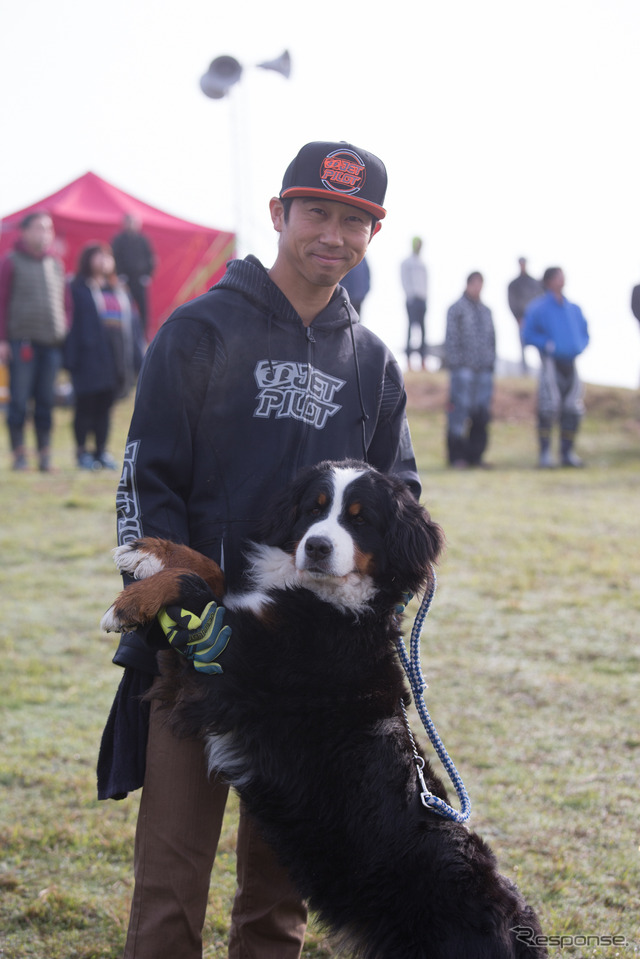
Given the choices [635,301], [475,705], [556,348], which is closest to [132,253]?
[556,348]

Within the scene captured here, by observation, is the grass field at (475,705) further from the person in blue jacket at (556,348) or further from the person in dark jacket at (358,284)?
the person in blue jacket at (556,348)

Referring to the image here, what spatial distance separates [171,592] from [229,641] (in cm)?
22

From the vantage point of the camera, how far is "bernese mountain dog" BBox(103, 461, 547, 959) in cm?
216

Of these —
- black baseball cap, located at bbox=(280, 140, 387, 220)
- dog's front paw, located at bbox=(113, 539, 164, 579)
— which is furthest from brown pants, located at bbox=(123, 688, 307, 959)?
black baseball cap, located at bbox=(280, 140, 387, 220)

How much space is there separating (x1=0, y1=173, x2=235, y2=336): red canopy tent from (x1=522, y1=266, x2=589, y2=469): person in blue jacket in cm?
683

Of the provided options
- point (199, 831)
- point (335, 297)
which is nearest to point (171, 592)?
point (199, 831)

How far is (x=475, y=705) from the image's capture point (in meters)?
5.01

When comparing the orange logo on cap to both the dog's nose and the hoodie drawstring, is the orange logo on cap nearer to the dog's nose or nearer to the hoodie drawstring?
the hoodie drawstring

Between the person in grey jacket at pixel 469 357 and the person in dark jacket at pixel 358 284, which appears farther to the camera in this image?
the person in grey jacket at pixel 469 357

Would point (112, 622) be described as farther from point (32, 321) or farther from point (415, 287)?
point (415, 287)

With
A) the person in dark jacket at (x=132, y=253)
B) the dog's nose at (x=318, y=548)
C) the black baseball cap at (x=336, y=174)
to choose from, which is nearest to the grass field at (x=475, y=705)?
the dog's nose at (x=318, y=548)

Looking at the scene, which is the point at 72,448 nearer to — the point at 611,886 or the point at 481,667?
the point at 481,667

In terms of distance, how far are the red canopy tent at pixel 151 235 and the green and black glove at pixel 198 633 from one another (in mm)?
14938

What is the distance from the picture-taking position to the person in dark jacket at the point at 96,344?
10125 millimetres
